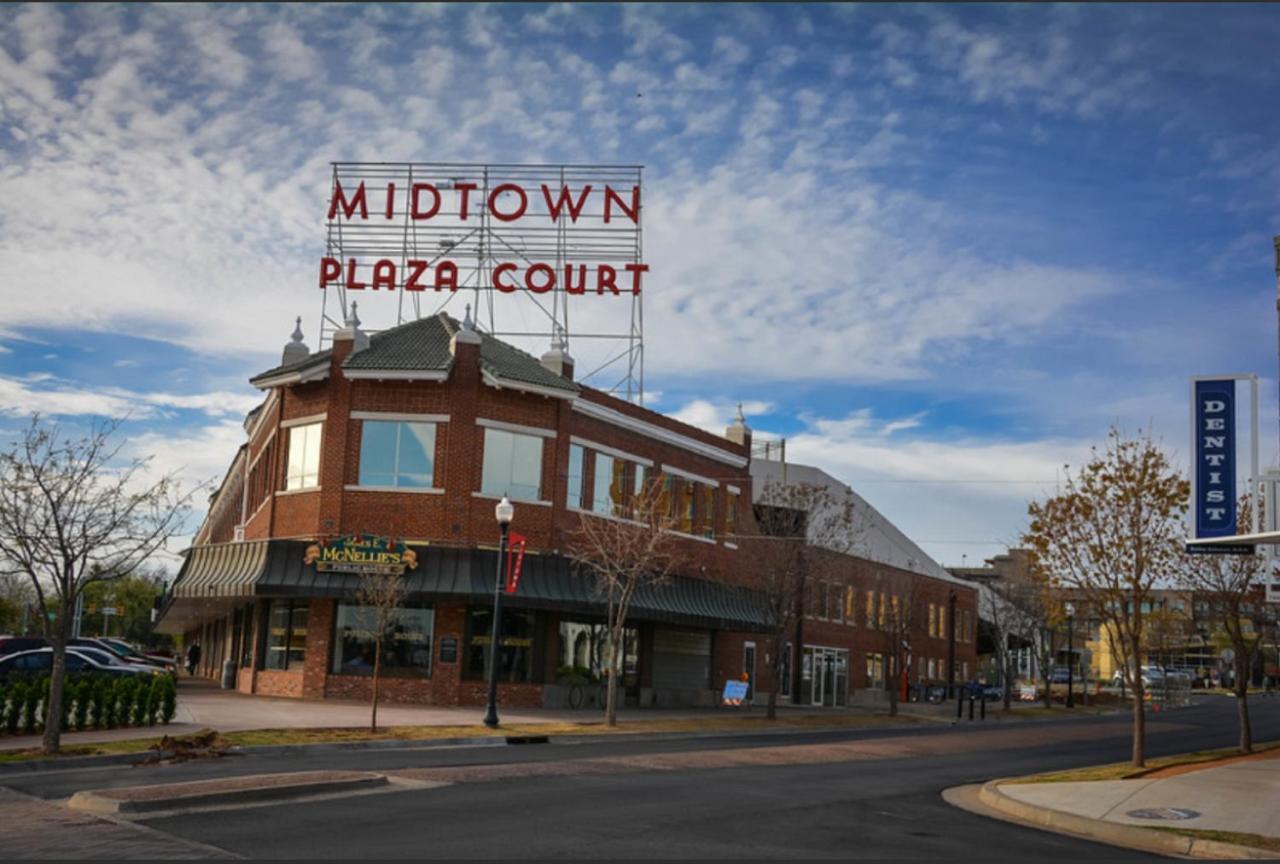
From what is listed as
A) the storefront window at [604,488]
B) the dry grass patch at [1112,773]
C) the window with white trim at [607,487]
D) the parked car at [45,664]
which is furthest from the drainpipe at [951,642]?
the parked car at [45,664]

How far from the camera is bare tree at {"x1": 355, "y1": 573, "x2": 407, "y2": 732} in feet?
93.5

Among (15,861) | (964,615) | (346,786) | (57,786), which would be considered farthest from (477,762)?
(964,615)

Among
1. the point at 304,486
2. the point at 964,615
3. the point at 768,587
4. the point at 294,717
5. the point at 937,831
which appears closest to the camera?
the point at 937,831

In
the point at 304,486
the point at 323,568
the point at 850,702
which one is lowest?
the point at 850,702

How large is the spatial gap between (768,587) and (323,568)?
14.3 metres

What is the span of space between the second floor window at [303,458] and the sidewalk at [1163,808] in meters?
24.1

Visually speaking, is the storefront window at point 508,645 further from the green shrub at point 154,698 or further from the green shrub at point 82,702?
the green shrub at point 82,702

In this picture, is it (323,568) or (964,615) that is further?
(964,615)

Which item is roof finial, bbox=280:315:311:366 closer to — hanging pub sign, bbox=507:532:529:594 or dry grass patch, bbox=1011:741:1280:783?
hanging pub sign, bbox=507:532:529:594

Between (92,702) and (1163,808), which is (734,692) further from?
(1163,808)

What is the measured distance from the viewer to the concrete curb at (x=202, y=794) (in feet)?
48.0

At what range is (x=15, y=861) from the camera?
38.2ft

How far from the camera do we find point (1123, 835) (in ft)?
51.4

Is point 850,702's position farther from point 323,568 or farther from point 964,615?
point 323,568
